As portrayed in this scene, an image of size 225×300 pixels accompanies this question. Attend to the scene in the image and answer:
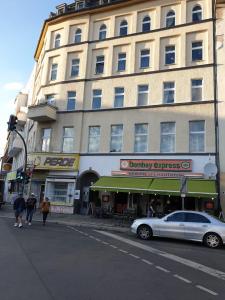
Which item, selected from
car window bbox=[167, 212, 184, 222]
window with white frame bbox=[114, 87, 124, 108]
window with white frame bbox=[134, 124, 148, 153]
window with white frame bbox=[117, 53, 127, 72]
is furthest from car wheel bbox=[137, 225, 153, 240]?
window with white frame bbox=[117, 53, 127, 72]

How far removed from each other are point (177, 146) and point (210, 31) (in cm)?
962

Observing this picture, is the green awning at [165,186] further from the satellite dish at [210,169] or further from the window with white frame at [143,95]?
the window with white frame at [143,95]

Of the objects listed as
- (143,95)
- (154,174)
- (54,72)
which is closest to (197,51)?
(143,95)

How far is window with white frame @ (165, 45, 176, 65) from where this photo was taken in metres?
29.2

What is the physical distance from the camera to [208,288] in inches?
310

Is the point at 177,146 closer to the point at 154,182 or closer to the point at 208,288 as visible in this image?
the point at 154,182

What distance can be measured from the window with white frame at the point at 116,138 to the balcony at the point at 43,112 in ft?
18.9

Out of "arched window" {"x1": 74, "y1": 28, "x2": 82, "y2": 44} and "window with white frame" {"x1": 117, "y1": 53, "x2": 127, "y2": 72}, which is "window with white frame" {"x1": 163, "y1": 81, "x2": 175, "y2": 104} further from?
"arched window" {"x1": 74, "y1": 28, "x2": 82, "y2": 44}

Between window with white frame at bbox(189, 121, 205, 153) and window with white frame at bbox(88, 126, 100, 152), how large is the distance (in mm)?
7852

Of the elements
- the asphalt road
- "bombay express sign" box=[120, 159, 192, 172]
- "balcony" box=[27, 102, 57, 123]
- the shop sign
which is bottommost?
the asphalt road

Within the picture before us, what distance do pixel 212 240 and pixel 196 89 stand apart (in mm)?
15131

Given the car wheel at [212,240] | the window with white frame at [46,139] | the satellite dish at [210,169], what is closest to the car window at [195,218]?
the car wheel at [212,240]

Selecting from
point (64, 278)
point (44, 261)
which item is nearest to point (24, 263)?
point (44, 261)

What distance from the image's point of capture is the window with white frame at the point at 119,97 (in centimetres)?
3028
